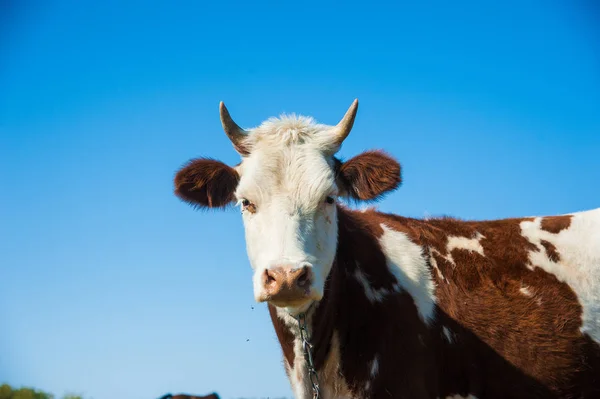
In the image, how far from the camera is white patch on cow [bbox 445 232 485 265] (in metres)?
6.77

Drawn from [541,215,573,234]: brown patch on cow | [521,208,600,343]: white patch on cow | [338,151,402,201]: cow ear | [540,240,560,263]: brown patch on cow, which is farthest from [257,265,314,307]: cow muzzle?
[541,215,573,234]: brown patch on cow

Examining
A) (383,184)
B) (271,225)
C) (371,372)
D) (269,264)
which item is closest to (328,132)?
(383,184)

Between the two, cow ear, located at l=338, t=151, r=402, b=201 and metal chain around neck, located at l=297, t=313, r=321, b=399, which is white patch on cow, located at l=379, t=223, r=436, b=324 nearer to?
cow ear, located at l=338, t=151, r=402, b=201

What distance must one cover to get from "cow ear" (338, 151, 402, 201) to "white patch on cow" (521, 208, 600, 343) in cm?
197

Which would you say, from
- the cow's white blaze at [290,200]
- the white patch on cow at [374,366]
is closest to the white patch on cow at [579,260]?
the white patch on cow at [374,366]

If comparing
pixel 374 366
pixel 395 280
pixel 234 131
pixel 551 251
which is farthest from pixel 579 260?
pixel 234 131

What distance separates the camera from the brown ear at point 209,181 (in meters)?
6.32

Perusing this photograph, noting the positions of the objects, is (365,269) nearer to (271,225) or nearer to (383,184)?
(383,184)

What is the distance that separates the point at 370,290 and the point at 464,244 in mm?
1471

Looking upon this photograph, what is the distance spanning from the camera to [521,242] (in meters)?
7.02

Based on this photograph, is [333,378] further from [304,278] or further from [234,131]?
[234,131]

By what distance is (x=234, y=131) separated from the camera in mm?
6250

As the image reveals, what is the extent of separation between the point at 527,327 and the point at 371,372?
1915mm

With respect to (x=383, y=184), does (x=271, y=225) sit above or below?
below
